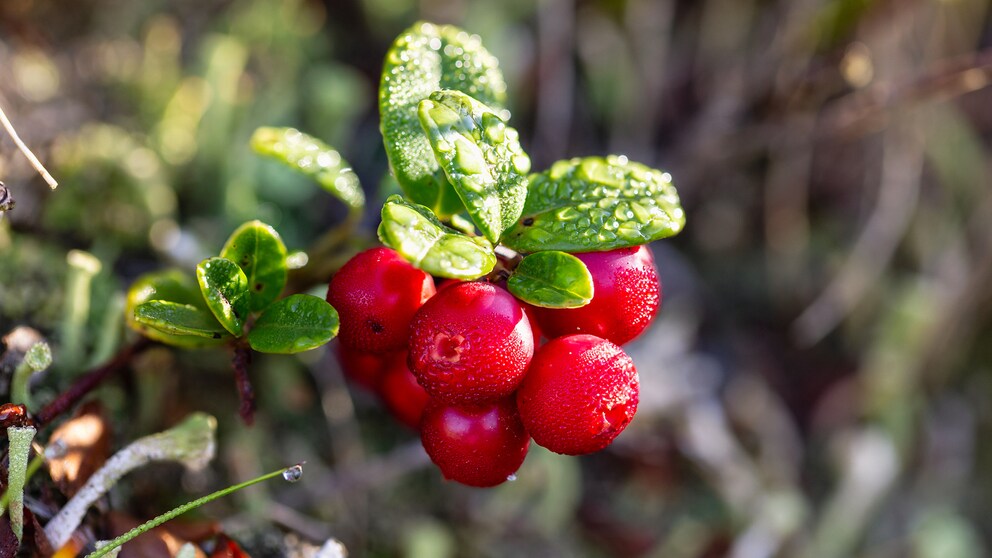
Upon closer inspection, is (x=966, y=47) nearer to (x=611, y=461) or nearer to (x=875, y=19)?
(x=875, y=19)

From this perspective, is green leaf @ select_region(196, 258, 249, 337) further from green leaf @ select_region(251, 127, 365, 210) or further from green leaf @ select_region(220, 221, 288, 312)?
green leaf @ select_region(251, 127, 365, 210)

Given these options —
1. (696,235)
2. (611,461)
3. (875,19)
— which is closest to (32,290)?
(611,461)

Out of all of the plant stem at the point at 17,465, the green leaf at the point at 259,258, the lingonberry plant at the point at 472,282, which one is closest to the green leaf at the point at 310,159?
the lingonberry plant at the point at 472,282

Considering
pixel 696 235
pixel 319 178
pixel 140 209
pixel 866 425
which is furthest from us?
pixel 696 235

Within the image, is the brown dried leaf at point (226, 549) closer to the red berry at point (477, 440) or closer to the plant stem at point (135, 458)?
the plant stem at point (135, 458)

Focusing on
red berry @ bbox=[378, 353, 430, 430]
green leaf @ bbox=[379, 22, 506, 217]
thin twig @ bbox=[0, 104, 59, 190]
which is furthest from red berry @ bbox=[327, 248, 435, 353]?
thin twig @ bbox=[0, 104, 59, 190]

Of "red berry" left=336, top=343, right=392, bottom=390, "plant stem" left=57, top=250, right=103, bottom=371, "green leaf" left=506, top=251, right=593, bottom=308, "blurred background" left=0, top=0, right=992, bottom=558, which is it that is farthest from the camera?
"blurred background" left=0, top=0, right=992, bottom=558
